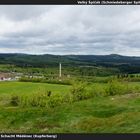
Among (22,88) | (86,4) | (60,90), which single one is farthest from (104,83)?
(86,4)

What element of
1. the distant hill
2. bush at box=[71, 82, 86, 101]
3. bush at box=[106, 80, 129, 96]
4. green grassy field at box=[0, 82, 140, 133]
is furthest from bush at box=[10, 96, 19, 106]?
bush at box=[106, 80, 129, 96]

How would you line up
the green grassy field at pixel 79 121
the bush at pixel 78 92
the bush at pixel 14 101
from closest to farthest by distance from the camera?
the green grassy field at pixel 79 121 < the bush at pixel 14 101 < the bush at pixel 78 92

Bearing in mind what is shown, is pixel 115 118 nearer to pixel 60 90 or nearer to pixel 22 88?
pixel 60 90

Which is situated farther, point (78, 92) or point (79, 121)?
point (78, 92)

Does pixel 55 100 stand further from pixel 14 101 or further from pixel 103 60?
pixel 103 60

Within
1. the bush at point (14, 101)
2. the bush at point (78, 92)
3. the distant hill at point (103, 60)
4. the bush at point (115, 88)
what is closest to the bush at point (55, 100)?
the bush at point (78, 92)

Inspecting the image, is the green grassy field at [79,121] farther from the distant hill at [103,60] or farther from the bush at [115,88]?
the bush at [115,88]

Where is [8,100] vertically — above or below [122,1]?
below

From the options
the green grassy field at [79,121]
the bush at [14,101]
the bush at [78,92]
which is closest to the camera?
the green grassy field at [79,121]

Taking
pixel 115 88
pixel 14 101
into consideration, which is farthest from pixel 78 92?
pixel 14 101

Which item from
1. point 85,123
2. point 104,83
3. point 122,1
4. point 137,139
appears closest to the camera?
point 137,139

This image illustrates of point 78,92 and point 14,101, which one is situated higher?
point 78,92
